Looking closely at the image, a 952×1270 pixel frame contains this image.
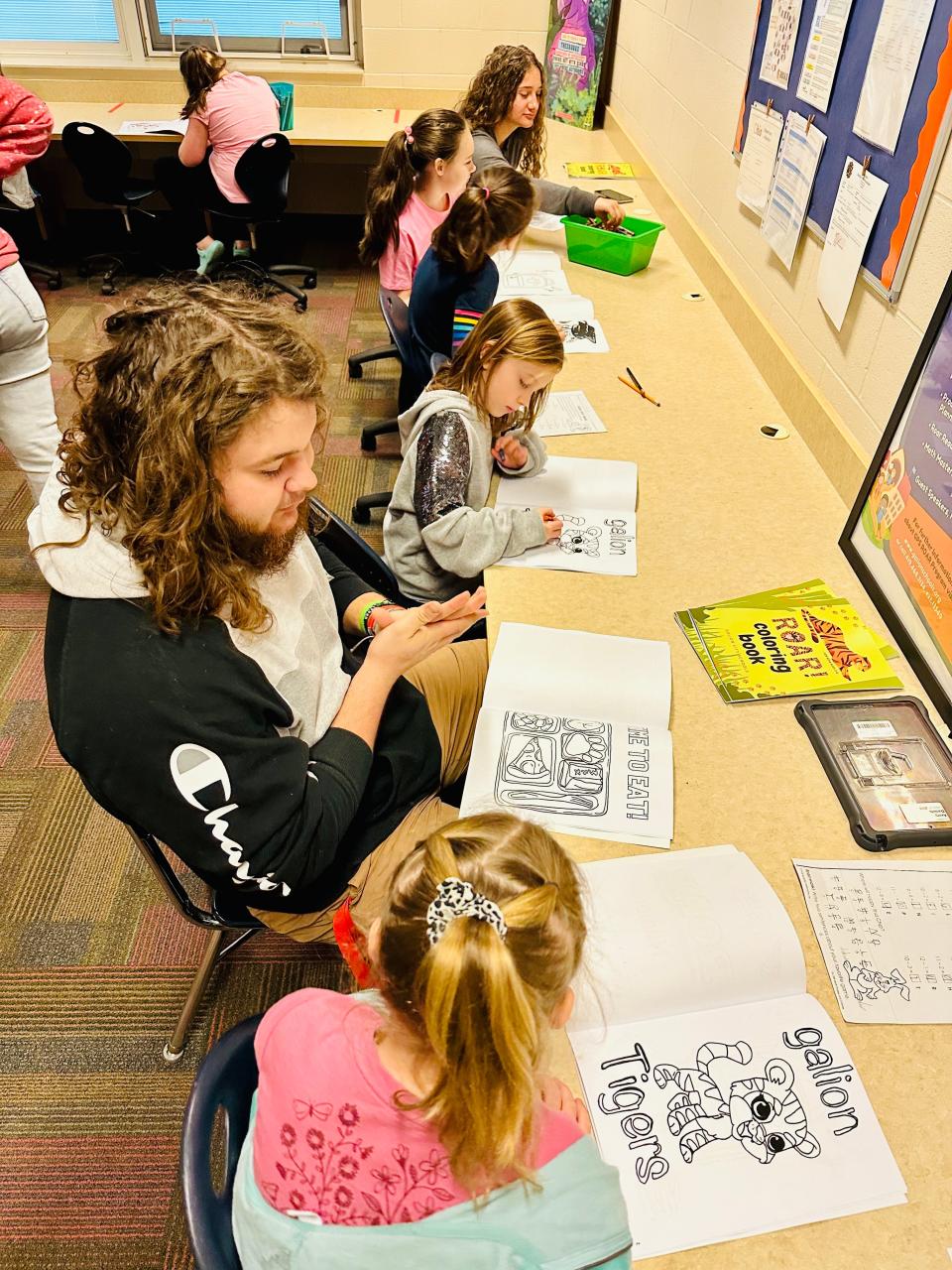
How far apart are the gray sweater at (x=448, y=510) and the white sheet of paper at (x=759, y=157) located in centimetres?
87

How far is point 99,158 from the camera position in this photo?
147 inches

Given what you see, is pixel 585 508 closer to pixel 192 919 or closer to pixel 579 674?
pixel 579 674

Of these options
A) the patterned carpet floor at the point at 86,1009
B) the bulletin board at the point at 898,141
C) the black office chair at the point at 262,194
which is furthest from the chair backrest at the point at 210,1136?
the black office chair at the point at 262,194

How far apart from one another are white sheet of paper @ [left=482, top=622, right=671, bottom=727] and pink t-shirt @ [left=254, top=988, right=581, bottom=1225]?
0.53 m

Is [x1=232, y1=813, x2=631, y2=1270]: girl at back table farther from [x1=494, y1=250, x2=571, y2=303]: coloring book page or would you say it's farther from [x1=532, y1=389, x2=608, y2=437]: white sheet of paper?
[x1=494, y1=250, x2=571, y2=303]: coloring book page

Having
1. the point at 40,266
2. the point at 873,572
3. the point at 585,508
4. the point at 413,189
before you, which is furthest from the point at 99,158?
the point at 873,572

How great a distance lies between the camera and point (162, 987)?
5.40ft

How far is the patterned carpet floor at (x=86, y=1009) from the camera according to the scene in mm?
1357

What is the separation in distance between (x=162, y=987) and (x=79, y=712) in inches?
37.4

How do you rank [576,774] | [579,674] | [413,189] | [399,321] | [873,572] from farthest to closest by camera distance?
[413,189] < [399,321] < [873,572] < [579,674] < [576,774]

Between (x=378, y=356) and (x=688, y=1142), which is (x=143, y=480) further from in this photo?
(x=378, y=356)

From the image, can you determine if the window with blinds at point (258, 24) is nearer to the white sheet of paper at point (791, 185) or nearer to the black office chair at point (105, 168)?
the black office chair at point (105, 168)

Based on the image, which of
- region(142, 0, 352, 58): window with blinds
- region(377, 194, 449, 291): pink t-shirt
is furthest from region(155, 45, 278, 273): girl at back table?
region(377, 194, 449, 291): pink t-shirt

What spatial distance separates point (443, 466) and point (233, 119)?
2.84 meters
